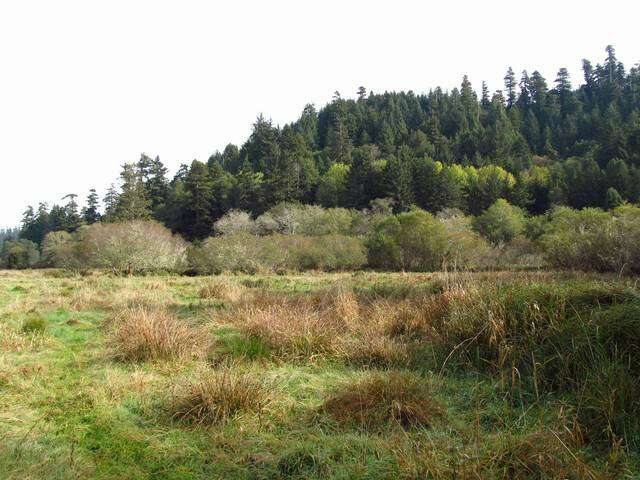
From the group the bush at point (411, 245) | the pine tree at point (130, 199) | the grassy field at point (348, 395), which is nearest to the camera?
the grassy field at point (348, 395)

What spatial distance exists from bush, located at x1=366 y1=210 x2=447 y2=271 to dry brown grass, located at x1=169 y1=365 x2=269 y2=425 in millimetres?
30476

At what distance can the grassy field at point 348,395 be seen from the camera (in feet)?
9.77

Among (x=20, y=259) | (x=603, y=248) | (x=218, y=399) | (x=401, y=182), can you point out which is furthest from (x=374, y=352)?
(x=20, y=259)

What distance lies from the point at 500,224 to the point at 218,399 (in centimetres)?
4193

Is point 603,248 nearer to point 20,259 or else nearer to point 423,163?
point 423,163

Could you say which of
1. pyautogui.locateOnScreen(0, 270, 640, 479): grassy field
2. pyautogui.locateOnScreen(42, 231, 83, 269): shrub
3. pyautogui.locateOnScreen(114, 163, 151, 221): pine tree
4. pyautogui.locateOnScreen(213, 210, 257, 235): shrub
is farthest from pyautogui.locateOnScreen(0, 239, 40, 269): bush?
pyautogui.locateOnScreen(0, 270, 640, 479): grassy field

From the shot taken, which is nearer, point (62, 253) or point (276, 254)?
point (276, 254)

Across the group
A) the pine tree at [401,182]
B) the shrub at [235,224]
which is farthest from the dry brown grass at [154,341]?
the pine tree at [401,182]

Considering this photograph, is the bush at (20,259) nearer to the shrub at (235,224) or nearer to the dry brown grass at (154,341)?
the shrub at (235,224)

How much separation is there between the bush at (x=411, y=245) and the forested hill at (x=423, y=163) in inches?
759

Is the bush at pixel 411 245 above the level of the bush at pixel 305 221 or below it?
below

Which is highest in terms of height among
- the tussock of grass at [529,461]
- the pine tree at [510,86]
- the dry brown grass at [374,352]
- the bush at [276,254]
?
the pine tree at [510,86]

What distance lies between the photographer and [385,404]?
3783 mm

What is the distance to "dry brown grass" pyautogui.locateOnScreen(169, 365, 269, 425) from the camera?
378 centimetres
